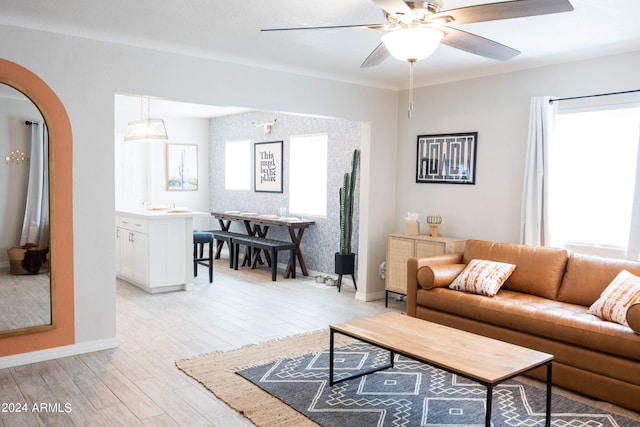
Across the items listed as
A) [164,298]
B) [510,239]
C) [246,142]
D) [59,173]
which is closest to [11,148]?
[59,173]

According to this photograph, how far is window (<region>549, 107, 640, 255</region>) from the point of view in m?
4.04

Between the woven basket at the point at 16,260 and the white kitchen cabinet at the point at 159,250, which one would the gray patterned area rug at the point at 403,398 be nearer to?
the woven basket at the point at 16,260

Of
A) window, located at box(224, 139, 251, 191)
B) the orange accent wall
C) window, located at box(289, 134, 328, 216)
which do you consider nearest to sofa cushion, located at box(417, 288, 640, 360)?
the orange accent wall

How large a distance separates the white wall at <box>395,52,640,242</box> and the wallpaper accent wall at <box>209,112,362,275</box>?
0.95m

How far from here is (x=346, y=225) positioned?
599cm

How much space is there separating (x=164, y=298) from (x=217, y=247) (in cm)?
290

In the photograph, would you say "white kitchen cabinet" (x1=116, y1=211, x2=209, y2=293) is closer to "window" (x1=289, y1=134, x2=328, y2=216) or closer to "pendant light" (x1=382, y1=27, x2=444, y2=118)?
"window" (x1=289, y1=134, x2=328, y2=216)

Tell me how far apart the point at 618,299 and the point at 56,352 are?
3909 millimetres

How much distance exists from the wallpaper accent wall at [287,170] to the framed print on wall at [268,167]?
0.09 meters

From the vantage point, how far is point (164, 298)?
18.5ft

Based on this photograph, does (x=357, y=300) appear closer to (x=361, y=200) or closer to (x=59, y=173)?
(x=361, y=200)

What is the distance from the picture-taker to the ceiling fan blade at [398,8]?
2271 mm

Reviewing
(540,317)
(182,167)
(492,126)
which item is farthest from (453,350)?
(182,167)

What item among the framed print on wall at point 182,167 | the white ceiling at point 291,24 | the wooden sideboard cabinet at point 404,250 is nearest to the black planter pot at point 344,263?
the wooden sideboard cabinet at point 404,250
